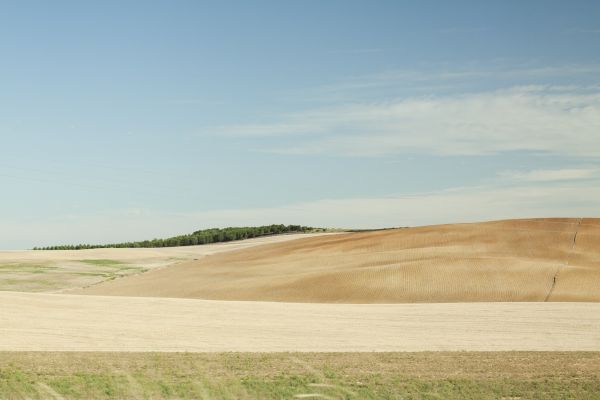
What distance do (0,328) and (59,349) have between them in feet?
15.8

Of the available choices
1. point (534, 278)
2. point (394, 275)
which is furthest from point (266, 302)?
point (534, 278)

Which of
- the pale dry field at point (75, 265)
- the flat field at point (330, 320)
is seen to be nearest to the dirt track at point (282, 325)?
the flat field at point (330, 320)

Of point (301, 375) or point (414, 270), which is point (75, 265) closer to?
point (414, 270)

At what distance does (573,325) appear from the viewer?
2502 centimetres

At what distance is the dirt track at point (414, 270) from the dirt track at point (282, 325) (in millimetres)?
2610

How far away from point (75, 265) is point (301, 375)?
3556 centimetres

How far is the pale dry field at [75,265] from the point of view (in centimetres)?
4109

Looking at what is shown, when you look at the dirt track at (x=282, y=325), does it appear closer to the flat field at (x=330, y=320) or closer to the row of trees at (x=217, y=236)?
the flat field at (x=330, y=320)

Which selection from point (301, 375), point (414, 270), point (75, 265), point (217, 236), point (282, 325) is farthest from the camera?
point (217, 236)

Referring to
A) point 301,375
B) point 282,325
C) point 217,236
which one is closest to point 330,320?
point 282,325

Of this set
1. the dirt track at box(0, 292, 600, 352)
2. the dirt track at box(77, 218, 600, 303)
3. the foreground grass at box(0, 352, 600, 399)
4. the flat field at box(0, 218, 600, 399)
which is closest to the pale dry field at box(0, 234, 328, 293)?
the flat field at box(0, 218, 600, 399)

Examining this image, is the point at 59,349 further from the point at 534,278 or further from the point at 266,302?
the point at 534,278

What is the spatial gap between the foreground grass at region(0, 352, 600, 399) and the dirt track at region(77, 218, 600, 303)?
1449cm

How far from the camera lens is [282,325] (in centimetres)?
2530
